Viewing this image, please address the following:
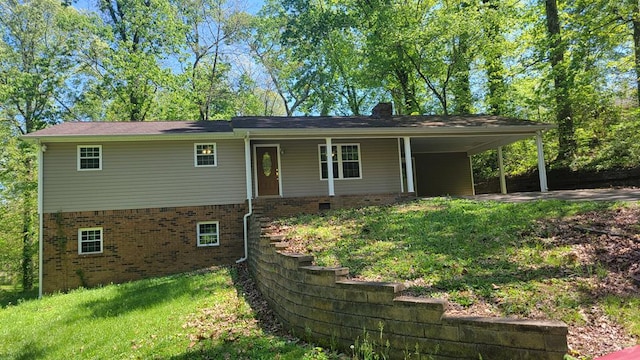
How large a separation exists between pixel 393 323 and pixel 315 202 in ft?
27.0

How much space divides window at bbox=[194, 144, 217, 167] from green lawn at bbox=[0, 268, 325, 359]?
421 centimetres

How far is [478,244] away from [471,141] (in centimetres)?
1013

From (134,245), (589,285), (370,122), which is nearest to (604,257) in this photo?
(589,285)

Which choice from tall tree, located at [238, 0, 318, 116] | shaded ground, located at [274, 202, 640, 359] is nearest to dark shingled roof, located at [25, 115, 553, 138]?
shaded ground, located at [274, 202, 640, 359]

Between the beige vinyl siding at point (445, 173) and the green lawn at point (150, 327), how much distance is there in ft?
35.5

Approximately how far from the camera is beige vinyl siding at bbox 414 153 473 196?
17.1m

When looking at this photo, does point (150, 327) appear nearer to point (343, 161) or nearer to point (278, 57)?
point (343, 161)

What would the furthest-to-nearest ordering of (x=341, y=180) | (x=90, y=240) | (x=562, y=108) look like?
(x=562, y=108) → (x=341, y=180) → (x=90, y=240)

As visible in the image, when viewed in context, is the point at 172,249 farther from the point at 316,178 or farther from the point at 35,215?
the point at 35,215

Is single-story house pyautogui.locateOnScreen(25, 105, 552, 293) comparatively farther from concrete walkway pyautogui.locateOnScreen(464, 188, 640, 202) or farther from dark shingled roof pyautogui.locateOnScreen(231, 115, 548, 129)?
concrete walkway pyautogui.locateOnScreen(464, 188, 640, 202)

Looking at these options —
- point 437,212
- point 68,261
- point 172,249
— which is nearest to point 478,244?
point 437,212

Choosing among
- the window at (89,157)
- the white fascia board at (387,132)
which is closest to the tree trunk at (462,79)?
the white fascia board at (387,132)

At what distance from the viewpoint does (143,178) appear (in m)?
11.6

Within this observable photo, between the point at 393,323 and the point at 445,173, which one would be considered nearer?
the point at 393,323
